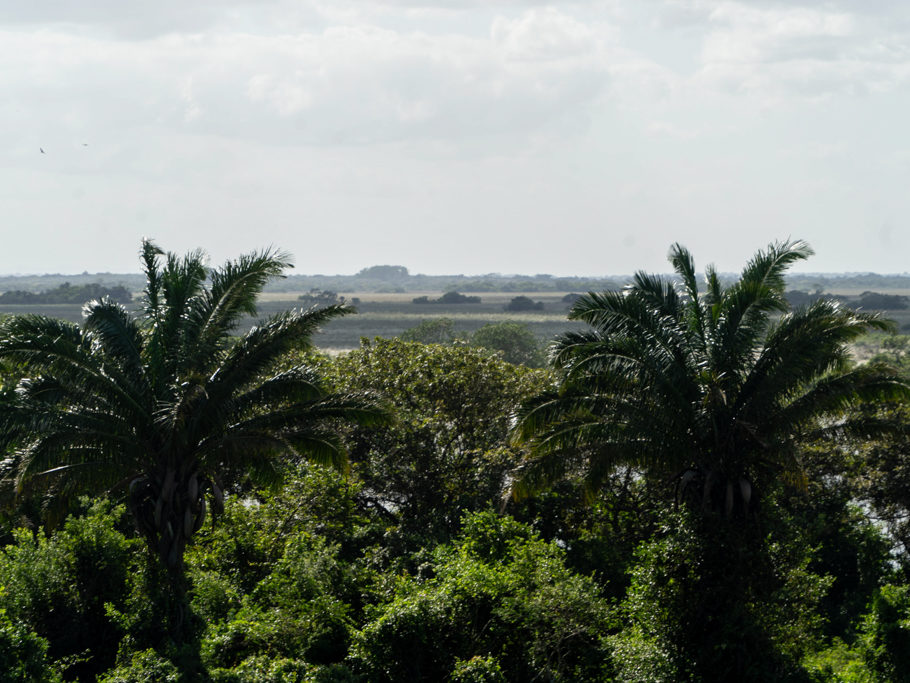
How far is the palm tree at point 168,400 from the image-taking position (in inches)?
571

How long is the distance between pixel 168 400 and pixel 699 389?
27.4 feet

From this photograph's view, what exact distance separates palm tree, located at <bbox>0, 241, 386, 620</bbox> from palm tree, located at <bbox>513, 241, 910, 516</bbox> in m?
3.29

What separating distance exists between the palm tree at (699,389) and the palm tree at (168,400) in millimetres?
3290

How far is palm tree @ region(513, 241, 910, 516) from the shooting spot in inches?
578

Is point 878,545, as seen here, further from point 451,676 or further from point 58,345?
point 58,345

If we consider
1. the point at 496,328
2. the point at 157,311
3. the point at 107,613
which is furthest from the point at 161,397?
the point at 496,328

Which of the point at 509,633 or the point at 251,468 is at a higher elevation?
the point at 251,468

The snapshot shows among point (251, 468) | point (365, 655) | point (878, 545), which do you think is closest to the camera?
point (365, 655)

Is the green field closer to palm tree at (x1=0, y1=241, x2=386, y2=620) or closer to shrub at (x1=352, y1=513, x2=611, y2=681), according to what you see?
palm tree at (x1=0, y1=241, x2=386, y2=620)

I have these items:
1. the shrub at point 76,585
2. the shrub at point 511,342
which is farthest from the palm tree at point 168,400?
the shrub at point 511,342

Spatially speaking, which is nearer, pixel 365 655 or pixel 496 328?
pixel 365 655

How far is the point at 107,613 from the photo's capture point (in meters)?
14.4

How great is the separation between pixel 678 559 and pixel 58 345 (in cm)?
971

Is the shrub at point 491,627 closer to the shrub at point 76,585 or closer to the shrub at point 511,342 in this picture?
the shrub at point 76,585
